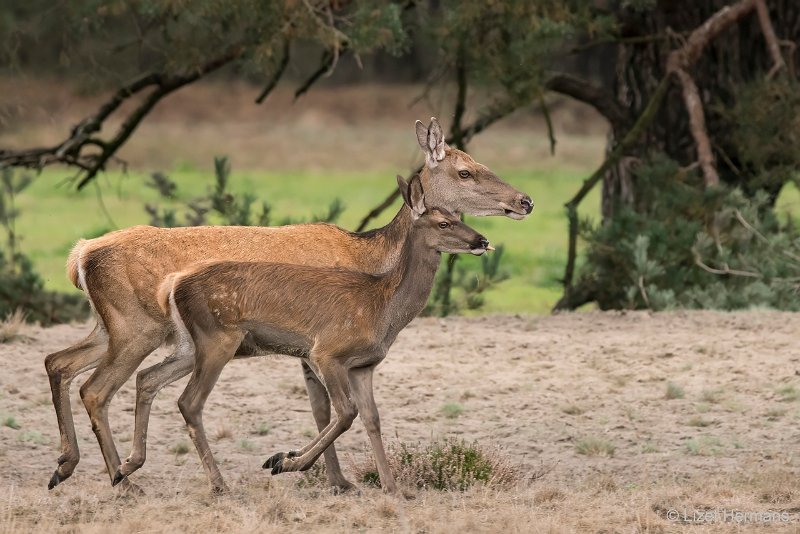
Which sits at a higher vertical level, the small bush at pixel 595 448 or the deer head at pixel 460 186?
the deer head at pixel 460 186

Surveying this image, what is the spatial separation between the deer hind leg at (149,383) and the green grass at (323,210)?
10565mm

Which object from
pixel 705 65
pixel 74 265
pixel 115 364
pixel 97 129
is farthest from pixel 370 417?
pixel 705 65

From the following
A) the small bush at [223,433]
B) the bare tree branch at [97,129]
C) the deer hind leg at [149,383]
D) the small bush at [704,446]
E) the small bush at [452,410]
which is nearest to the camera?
the deer hind leg at [149,383]

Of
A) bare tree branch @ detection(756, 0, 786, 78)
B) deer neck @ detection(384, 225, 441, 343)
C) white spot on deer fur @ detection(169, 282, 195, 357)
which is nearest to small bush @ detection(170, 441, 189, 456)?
white spot on deer fur @ detection(169, 282, 195, 357)

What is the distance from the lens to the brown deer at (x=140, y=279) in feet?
29.3

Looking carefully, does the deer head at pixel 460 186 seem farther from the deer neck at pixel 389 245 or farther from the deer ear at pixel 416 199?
the deer ear at pixel 416 199

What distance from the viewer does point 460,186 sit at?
9.76 m

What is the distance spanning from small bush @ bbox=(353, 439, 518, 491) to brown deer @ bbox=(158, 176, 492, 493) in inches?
14.3

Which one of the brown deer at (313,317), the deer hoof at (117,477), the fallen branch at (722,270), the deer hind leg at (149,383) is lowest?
the deer hoof at (117,477)

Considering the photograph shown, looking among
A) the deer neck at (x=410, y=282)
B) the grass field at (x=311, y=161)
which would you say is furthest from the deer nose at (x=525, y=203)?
the grass field at (x=311, y=161)

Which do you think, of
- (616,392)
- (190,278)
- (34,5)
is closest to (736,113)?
(616,392)

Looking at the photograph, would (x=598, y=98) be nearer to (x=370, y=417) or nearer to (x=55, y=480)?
(x=370, y=417)

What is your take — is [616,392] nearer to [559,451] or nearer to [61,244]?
[559,451]

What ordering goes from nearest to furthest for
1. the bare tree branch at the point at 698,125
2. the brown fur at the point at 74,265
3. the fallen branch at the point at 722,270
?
the brown fur at the point at 74,265 → the fallen branch at the point at 722,270 → the bare tree branch at the point at 698,125
